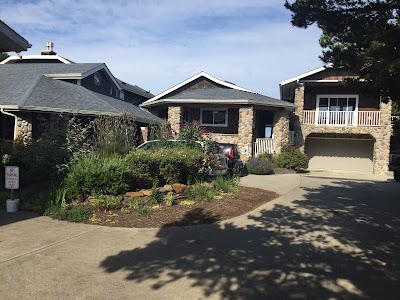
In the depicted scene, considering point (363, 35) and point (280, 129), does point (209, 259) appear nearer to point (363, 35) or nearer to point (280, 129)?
point (363, 35)

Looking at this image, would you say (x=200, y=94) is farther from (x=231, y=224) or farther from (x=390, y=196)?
(x=231, y=224)

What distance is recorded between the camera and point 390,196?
37.3 ft

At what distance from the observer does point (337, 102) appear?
79.0 ft

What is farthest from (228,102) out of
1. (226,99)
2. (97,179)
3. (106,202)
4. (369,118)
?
(106,202)

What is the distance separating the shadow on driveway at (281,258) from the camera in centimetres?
416

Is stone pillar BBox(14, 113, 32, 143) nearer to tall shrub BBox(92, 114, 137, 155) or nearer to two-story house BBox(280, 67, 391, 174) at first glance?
tall shrub BBox(92, 114, 137, 155)

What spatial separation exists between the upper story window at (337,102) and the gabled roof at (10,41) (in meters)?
19.5

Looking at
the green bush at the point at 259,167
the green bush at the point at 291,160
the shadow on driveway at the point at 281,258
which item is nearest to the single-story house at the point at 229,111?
the green bush at the point at 291,160

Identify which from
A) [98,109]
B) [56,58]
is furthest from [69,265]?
[56,58]

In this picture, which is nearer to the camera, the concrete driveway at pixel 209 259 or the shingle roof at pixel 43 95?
the concrete driveway at pixel 209 259

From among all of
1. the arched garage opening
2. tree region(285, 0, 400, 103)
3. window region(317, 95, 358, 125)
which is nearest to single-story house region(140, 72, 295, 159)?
window region(317, 95, 358, 125)

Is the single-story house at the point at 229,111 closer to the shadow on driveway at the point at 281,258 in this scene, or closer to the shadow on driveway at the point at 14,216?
the shadow on driveway at the point at 281,258

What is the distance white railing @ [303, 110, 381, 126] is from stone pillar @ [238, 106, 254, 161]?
17.8 ft

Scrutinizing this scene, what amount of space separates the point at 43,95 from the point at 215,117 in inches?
462
